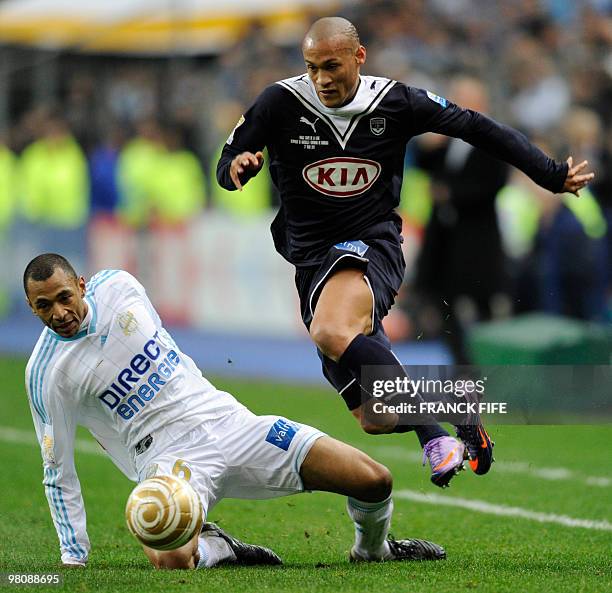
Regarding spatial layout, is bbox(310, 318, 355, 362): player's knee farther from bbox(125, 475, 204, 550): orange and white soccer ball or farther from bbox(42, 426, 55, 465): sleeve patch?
bbox(42, 426, 55, 465): sleeve patch

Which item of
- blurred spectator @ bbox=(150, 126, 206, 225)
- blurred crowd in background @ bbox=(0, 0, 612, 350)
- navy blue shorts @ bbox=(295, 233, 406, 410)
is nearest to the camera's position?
navy blue shorts @ bbox=(295, 233, 406, 410)

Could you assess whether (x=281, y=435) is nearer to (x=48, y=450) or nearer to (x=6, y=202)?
(x=48, y=450)

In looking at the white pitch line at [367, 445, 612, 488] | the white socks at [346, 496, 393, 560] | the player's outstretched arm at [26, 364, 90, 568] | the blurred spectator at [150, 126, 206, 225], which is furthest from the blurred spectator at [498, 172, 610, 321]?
the player's outstretched arm at [26, 364, 90, 568]

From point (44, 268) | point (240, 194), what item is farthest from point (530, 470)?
point (240, 194)

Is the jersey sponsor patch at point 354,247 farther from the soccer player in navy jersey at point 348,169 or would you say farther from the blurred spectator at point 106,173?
the blurred spectator at point 106,173

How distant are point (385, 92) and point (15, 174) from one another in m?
14.3

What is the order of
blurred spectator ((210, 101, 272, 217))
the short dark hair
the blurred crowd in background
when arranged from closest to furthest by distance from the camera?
the short dark hair → the blurred crowd in background → blurred spectator ((210, 101, 272, 217))

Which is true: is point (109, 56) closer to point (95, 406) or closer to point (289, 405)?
point (289, 405)

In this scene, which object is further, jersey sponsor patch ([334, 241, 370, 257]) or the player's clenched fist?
jersey sponsor patch ([334, 241, 370, 257])

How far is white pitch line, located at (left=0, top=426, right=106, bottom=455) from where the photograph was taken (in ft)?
35.0

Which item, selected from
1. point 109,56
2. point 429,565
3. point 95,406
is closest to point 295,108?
point 95,406

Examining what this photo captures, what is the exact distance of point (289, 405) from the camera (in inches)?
466

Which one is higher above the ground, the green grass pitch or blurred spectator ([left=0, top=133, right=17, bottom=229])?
blurred spectator ([left=0, top=133, right=17, bottom=229])

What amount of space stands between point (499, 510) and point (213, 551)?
7.85 ft
